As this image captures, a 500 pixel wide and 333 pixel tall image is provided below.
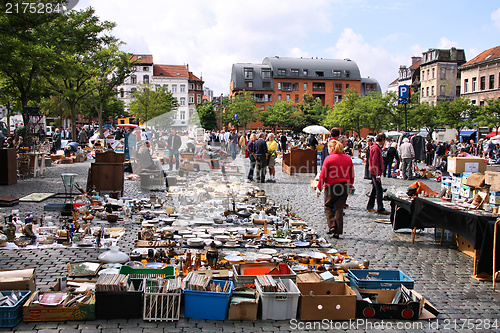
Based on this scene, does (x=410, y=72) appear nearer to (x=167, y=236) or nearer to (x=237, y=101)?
(x=237, y=101)

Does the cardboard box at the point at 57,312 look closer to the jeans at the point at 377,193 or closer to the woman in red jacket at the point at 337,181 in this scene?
the woman in red jacket at the point at 337,181

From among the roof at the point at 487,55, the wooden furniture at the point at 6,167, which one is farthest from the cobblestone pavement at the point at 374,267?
the roof at the point at 487,55

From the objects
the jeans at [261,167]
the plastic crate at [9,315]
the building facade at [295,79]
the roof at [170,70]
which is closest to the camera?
the plastic crate at [9,315]

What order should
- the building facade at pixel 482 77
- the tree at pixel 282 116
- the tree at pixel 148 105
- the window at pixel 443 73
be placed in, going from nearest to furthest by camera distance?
1. the building facade at pixel 482 77
2. the tree at pixel 148 105
3. the window at pixel 443 73
4. the tree at pixel 282 116

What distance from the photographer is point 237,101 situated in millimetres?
88562

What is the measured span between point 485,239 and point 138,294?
474 cm

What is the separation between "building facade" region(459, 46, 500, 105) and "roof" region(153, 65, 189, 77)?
65997mm

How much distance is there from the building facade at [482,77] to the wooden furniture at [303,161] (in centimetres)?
4460

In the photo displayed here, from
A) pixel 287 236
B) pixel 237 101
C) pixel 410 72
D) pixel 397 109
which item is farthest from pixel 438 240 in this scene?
pixel 410 72

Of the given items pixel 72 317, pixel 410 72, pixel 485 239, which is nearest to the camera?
pixel 72 317

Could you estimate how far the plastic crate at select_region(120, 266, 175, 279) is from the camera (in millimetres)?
5818

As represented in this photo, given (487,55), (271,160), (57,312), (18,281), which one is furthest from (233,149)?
(487,55)

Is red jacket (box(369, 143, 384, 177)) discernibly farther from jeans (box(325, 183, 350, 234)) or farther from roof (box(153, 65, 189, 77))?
roof (box(153, 65, 189, 77))

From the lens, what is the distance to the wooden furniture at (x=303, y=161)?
68.1 ft
